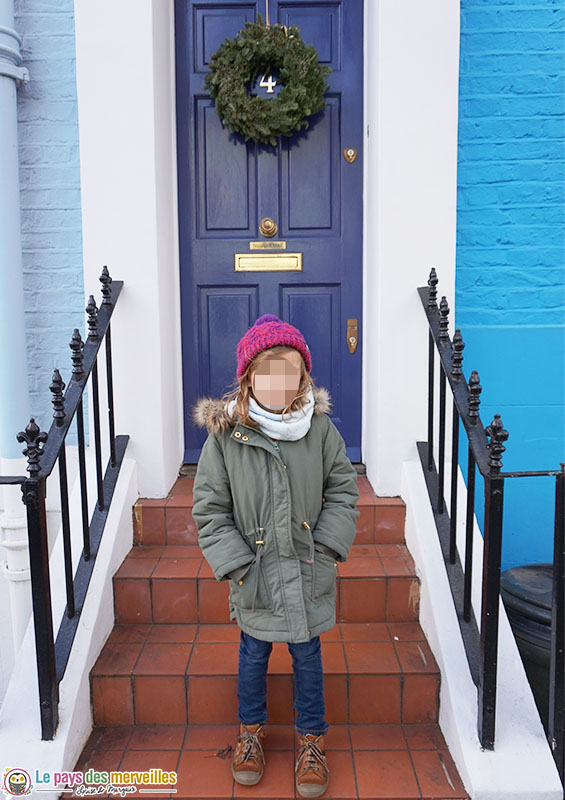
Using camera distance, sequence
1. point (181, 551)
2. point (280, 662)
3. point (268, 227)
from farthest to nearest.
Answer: point (268, 227) < point (181, 551) < point (280, 662)

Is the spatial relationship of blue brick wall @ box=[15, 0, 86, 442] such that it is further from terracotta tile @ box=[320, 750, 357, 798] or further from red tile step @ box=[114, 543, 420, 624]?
terracotta tile @ box=[320, 750, 357, 798]

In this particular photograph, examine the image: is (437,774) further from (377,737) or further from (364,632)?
(364,632)

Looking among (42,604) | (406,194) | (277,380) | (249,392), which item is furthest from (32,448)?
(406,194)

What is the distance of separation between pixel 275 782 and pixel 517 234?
2877mm

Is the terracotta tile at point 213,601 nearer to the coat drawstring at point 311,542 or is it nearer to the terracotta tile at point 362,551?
the terracotta tile at point 362,551

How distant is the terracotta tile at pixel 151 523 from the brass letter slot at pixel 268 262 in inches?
54.1

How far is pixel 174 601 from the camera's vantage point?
8.82ft

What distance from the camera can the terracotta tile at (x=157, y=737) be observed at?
2.26m

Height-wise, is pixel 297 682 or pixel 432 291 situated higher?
pixel 432 291

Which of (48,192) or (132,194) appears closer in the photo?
(132,194)

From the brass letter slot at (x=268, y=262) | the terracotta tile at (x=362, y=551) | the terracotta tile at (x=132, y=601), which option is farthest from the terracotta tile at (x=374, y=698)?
the brass letter slot at (x=268, y=262)

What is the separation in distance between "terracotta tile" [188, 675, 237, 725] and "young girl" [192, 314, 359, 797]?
25 cm

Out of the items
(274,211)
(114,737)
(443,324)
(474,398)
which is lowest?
(114,737)

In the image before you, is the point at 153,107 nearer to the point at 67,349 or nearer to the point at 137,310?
the point at 137,310
